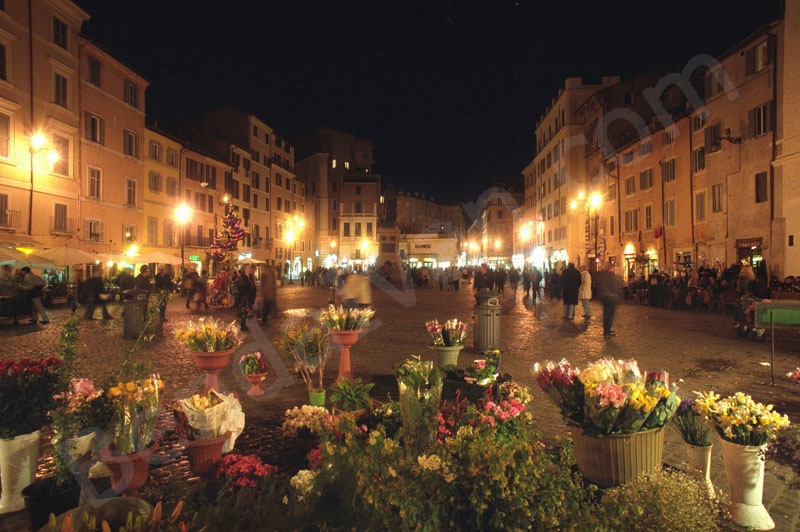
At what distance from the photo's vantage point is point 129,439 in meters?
4.27

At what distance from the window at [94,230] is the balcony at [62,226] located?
1221mm

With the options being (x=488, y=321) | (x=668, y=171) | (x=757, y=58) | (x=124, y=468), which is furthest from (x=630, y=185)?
(x=124, y=468)

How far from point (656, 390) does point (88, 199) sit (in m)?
32.6

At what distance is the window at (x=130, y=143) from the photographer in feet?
110

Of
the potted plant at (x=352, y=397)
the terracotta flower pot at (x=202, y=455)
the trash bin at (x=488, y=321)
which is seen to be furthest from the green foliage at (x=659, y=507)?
the trash bin at (x=488, y=321)

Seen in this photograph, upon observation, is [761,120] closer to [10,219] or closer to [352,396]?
[352,396]

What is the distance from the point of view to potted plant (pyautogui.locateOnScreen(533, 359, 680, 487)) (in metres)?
3.83

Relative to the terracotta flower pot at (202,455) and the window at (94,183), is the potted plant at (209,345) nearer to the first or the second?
the terracotta flower pot at (202,455)

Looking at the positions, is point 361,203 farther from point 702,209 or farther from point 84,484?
point 84,484

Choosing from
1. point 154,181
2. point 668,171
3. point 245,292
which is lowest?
point 245,292

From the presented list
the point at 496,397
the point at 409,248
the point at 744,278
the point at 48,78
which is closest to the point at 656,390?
the point at 496,397

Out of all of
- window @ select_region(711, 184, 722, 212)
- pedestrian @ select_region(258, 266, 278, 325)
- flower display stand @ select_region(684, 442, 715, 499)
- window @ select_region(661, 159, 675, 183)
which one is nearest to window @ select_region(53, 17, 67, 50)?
pedestrian @ select_region(258, 266, 278, 325)

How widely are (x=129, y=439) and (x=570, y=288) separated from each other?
15720 millimetres

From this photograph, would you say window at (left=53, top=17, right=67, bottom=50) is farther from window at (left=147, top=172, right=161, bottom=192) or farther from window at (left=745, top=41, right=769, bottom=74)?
window at (left=745, top=41, right=769, bottom=74)
